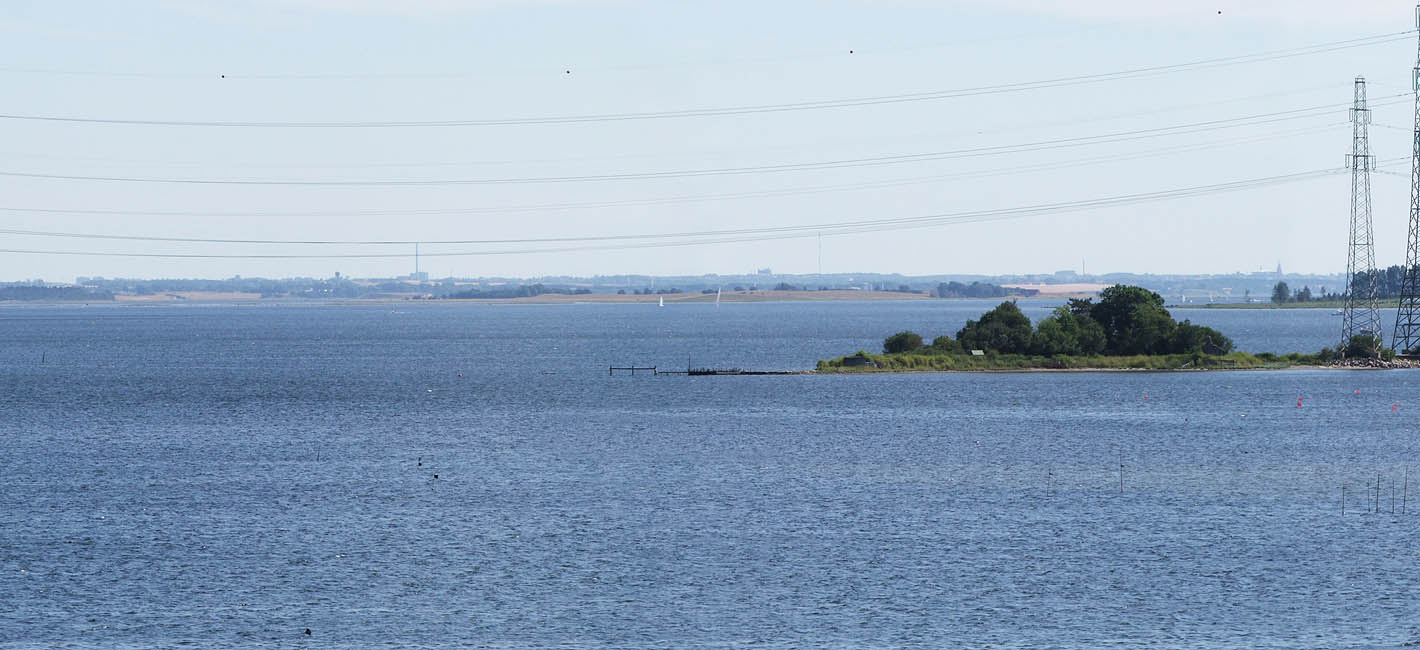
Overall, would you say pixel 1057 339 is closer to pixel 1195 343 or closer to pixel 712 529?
pixel 1195 343

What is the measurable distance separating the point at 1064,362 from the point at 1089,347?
5030 millimetres

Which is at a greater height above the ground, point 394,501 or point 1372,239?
point 1372,239

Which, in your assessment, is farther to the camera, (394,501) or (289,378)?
(289,378)

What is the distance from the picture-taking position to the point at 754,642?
47062 mm

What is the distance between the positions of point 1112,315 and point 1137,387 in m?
28.8

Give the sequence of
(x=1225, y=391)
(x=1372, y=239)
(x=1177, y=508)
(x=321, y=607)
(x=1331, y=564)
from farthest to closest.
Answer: (x=1225, y=391)
(x=1372, y=239)
(x=1177, y=508)
(x=1331, y=564)
(x=321, y=607)

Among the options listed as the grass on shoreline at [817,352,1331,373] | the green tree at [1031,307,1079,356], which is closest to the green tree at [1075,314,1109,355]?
the green tree at [1031,307,1079,356]

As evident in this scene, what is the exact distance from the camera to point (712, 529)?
67750 mm

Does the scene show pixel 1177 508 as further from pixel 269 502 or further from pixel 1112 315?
pixel 1112 315

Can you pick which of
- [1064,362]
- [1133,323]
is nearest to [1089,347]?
[1064,362]

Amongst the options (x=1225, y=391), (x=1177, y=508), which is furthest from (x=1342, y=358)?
(x=1177, y=508)

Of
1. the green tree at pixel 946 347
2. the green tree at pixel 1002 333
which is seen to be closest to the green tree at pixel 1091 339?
the green tree at pixel 1002 333

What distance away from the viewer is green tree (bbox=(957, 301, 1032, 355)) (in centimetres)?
18950

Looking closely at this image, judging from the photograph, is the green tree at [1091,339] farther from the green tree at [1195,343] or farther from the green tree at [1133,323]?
the green tree at [1195,343]
